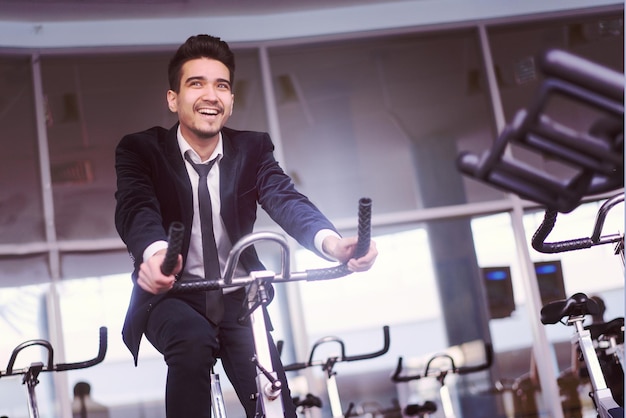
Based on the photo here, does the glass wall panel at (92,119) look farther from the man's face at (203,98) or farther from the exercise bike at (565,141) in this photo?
the exercise bike at (565,141)

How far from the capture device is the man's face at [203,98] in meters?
2.41

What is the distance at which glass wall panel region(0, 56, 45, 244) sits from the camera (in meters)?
5.75

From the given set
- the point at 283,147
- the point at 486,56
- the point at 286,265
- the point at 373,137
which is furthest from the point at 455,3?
the point at 286,265

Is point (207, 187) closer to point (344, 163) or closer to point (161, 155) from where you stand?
point (161, 155)

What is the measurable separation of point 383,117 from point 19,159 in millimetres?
2837

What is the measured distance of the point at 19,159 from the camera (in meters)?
5.88

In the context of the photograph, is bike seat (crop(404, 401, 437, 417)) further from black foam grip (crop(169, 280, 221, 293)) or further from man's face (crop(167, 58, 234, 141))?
black foam grip (crop(169, 280, 221, 293))

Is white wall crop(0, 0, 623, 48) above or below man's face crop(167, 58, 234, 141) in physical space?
above

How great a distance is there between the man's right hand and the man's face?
0.66m

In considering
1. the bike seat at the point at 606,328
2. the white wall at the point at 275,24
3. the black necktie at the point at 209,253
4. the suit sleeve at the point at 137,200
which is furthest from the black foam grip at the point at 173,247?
the white wall at the point at 275,24

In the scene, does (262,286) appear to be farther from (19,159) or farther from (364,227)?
(19,159)

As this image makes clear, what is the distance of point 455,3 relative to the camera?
662 centimetres

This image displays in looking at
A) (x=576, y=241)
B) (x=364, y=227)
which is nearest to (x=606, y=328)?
(x=576, y=241)

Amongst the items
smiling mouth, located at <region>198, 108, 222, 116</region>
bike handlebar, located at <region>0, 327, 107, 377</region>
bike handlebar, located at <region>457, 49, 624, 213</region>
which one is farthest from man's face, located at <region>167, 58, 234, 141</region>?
bike handlebar, located at <region>0, 327, 107, 377</region>
